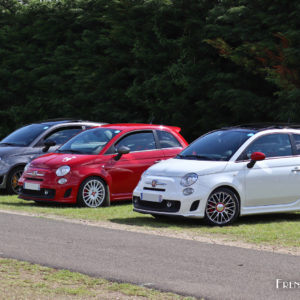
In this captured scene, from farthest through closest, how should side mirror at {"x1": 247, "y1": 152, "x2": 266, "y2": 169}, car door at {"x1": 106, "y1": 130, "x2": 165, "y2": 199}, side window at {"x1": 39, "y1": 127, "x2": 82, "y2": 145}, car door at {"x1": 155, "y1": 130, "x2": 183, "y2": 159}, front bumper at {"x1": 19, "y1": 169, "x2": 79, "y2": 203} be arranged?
side window at {"x1": 39, "y1": 127, "x2": 82, "y2": 145} < car door at {"x1": 155, "y1": 130, "x2": 183, "y2": 159} < car door at {"x1": 106, "y1": 130, "x2": 165, "y2": 199} < front bumper at {"x1": 19, "y1": 169, "x2": 79, "y2": 203} < side mirror at {"x1": 247, "y1": 152, "x2": 266, "y2": 169}

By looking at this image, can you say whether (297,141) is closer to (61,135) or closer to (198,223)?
(198,223)

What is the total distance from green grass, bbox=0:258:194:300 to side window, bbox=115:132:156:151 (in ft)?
24.9

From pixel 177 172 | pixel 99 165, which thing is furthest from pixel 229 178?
pixel 99 165

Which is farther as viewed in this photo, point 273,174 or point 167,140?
point 167,140

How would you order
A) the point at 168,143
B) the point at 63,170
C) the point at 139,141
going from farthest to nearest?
the point at 168,143
the point at 139,141
the point at 63,170

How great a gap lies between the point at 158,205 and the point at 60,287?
504 centimetres

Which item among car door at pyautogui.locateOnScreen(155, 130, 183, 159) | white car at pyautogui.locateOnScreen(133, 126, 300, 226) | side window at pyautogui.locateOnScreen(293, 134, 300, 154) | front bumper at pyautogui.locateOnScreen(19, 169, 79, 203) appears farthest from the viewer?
car door at pyautogui.locateOnScreen(155, 130, 183, 159)

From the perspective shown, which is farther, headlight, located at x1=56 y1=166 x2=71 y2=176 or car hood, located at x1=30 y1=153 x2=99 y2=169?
car hood, located at x1=30 y1=153 x2=99 y2=169

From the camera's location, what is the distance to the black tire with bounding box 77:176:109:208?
570 inches

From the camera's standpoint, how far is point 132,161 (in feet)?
50.0

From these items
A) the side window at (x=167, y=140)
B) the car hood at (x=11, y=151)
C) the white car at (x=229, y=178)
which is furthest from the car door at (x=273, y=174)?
the car hood at (x=11, y=151)

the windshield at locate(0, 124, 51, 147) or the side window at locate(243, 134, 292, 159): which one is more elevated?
the windshield at locate(0, 124, 51, 147)

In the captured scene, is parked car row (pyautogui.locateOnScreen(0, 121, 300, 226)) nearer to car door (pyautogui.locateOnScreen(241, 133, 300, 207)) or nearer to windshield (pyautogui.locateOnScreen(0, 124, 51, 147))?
car door (pyautogui.locateOnScreen(241, 133, 300, 207))

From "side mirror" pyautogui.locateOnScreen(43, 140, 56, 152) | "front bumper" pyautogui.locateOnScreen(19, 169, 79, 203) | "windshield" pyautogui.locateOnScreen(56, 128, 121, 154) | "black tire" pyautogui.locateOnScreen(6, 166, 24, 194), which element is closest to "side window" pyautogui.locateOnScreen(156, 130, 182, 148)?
"windshield" pyautogui.locateOnScreen(56, 128, 121, 154)
